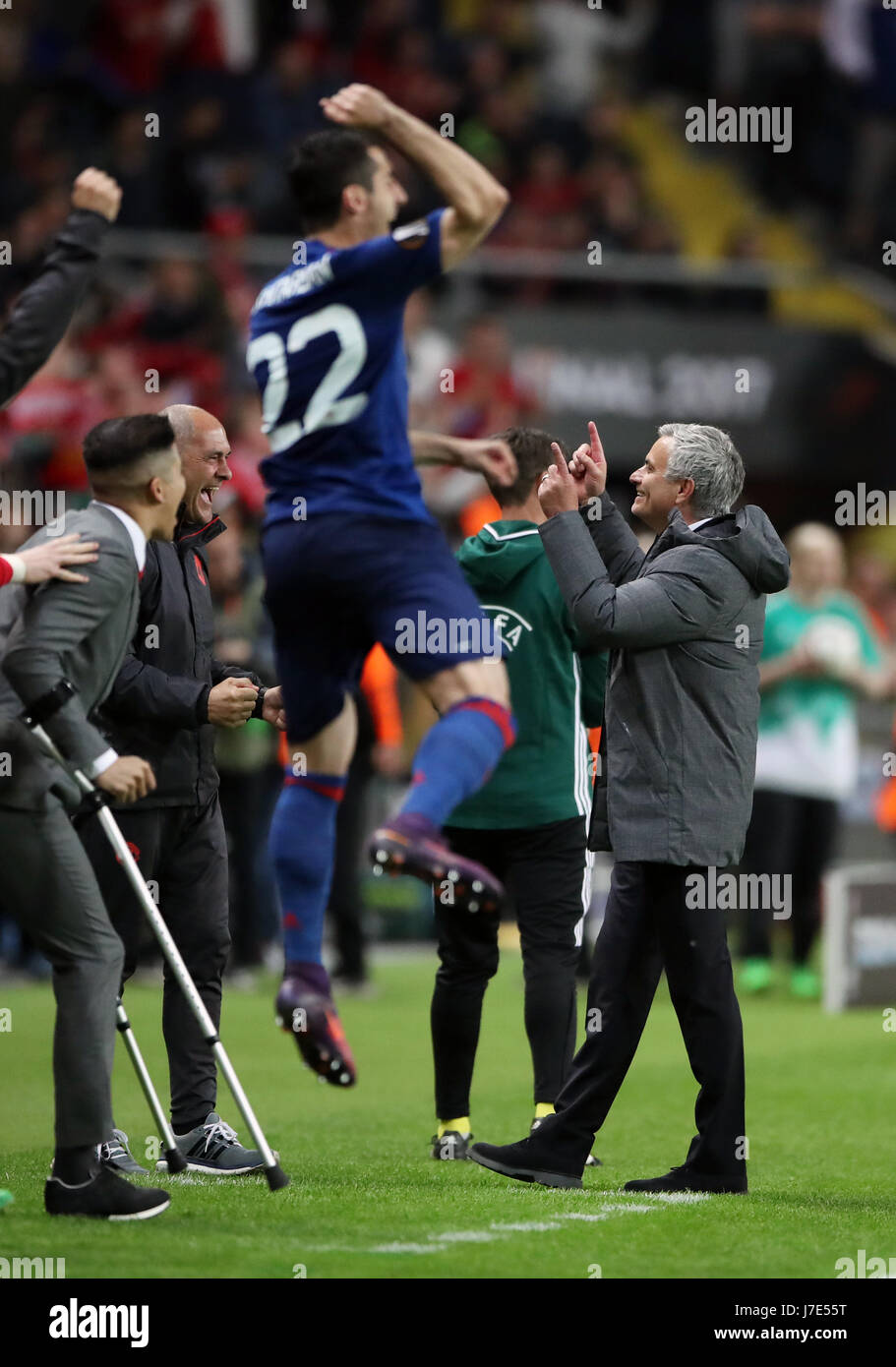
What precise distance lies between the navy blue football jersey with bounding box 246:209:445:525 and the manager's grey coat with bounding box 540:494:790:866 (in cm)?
93

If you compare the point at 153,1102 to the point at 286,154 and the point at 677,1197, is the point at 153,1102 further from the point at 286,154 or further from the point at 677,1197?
the point at 286,154

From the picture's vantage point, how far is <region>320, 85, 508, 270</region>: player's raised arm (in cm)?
457

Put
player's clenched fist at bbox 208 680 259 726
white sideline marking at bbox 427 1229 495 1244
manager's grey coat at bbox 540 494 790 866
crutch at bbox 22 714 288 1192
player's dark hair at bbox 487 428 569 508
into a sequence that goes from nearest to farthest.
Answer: white sideline marking at bbox 427 1229 495 1244 < crutch at bbox 22 714 288 1192 < manager's grey coat at bbox 540 494 790 866 < player's clenched fist at bbox 208 680 259 726 < player's dark hair at bbox 487 428 569 508

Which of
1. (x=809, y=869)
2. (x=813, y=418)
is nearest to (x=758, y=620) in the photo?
(x=809, y=869)

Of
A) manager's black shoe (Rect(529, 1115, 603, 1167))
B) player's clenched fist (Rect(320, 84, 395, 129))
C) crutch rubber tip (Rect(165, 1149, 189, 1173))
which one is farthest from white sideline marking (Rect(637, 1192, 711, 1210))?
player's clenched fist (Rect(320, 84, 395, 129))

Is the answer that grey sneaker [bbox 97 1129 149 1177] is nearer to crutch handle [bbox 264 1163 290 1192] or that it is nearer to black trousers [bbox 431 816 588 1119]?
crutch handle [bbox 264 1163 290 1192]

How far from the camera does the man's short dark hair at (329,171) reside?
488cm

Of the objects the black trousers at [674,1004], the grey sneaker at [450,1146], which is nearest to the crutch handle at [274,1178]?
the black trousers at [674,1004]

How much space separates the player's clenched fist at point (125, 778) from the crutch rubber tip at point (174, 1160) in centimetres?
126

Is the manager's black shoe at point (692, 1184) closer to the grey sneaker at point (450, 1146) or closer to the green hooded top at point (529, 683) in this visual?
the grey sneaker at point (450, 1146)

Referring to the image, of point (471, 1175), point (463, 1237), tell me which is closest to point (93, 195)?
point (463, 1237)

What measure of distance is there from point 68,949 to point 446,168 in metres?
2.30

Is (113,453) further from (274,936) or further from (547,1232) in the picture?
(274,936)
